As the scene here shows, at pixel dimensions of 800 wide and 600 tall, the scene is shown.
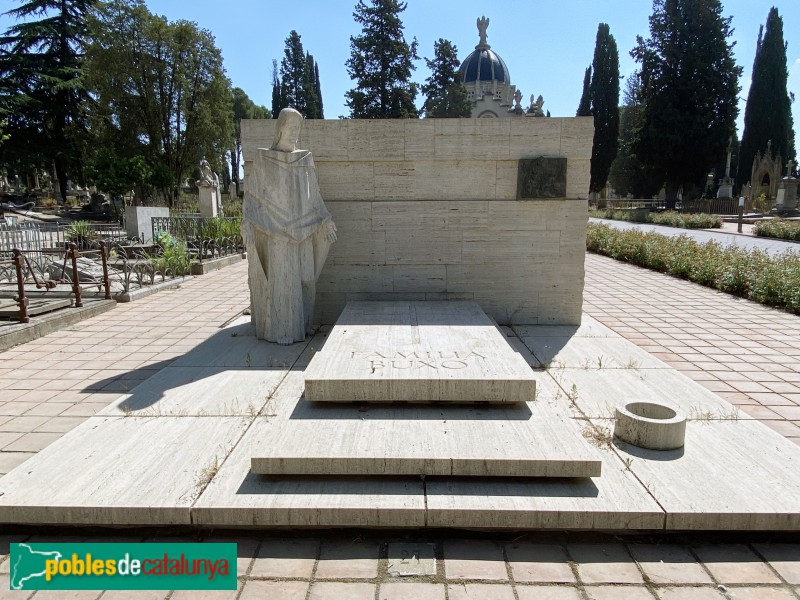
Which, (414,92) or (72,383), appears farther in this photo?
(414,92)

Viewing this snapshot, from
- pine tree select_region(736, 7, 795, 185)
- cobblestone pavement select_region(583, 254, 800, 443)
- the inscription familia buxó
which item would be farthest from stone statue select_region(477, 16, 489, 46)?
the inscription familia buxó

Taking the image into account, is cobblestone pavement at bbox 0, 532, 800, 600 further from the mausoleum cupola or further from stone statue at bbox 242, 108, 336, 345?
the mausoleum cupola

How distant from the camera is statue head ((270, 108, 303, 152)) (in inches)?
203

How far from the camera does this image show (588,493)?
276cm

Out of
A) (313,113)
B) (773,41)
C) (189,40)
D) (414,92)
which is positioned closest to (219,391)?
(189,40)

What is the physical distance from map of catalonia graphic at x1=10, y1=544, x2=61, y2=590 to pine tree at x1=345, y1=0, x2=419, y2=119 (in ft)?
130

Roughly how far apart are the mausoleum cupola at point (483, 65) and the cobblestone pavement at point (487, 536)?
52384 millimetres

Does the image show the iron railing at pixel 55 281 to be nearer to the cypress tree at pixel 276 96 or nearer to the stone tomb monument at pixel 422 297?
the stone tomb monument at pixel 422 297

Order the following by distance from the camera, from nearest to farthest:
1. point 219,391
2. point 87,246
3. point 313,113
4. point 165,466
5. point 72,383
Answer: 1. point 165,466
2. point 219,391
3. point 72,383
4. point 87,246
5. point 313,113

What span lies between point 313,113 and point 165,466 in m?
47.4

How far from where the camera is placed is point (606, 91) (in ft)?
141

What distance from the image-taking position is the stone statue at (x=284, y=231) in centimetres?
524

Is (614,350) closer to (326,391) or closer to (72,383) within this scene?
(326,391)
